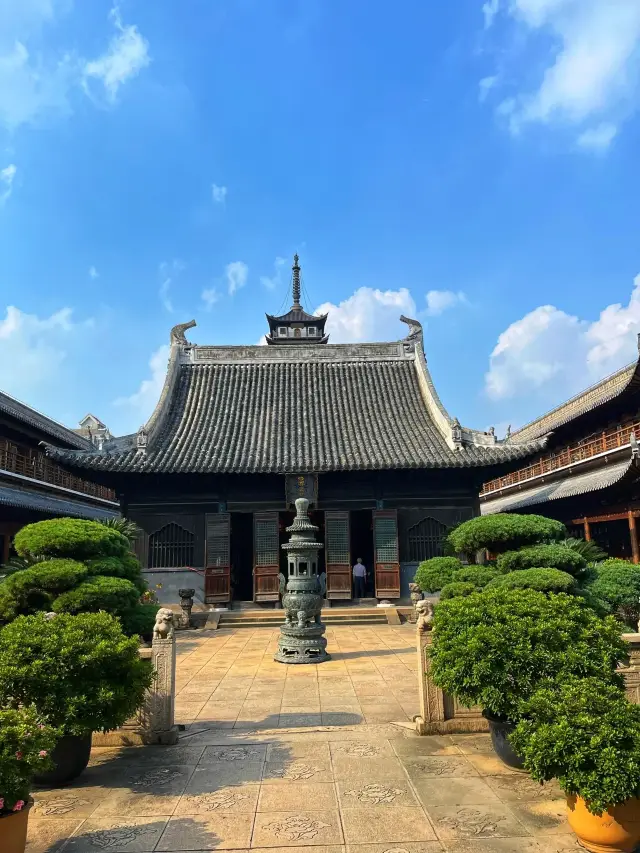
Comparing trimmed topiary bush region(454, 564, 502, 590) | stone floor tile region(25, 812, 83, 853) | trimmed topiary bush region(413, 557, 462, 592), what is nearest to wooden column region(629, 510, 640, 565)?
trimmed topiary bush region(413, 557, 462, 592)

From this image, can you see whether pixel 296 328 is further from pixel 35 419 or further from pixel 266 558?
pixel 266 558

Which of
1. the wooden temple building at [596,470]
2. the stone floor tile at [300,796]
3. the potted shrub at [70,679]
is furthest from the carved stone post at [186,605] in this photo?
the stone floor tile at [300,796]

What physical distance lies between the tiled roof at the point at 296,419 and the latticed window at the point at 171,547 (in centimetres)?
237

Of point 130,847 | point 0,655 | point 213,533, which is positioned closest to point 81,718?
point 0,655

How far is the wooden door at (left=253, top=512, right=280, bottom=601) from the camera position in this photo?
16.9m

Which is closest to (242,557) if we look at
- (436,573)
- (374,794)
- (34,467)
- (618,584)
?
(34,467)

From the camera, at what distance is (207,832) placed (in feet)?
13.2

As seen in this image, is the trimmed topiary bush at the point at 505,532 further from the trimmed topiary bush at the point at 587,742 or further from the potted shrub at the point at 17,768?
the potted shrub at the point at 17,768

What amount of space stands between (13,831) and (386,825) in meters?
2.44

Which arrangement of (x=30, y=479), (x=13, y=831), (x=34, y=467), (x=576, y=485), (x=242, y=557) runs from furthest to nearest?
(x=34, y=467), (x=242, y=557), (x=30, y=479), (x=576, y=485), (x=13, y=831)

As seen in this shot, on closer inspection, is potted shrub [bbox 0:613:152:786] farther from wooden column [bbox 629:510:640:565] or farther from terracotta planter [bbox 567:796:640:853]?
wooden column [bbox 629:510:640:565]

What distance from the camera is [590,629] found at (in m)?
5.16

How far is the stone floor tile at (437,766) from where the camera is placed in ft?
16.2

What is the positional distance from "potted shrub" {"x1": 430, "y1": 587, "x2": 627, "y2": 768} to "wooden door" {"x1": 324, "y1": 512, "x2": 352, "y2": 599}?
466 inches
